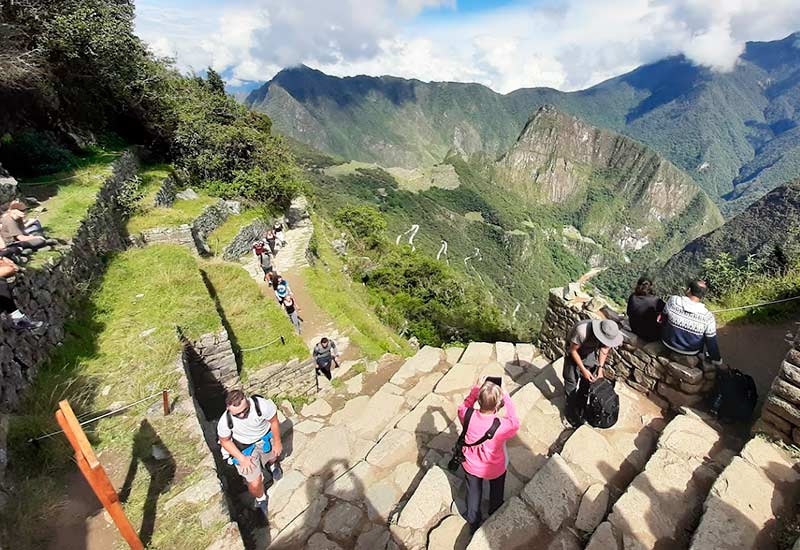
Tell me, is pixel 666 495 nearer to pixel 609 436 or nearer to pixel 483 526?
pixel 609 436

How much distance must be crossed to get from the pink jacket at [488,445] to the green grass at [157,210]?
12832 millimetres

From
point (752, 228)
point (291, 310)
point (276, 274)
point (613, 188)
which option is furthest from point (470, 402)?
point (613, 188)

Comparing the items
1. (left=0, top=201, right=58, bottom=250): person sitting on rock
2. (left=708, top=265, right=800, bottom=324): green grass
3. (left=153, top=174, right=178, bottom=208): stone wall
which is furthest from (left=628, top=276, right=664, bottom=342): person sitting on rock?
(left=153, top=174, right=178, bottom=208): stone wall

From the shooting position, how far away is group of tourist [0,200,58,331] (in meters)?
5.13

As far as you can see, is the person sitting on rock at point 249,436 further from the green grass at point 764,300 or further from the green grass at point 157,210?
the green grass at point 157,210

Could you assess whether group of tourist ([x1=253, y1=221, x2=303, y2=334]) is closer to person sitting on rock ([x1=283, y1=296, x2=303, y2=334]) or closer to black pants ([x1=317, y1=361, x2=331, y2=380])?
person sitting on rock ([x1=283, y1=296, x2=303, y2=334])

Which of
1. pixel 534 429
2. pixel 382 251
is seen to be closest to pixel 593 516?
pixel 534 429

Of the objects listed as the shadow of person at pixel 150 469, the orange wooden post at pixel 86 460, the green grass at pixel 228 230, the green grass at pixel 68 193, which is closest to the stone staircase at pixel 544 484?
the shadow of person at pixel 150 469

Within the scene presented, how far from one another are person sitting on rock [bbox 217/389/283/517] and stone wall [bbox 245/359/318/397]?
12.7ft

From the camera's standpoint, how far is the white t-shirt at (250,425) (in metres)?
4.22

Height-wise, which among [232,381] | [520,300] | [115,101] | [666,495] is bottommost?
[520,300]

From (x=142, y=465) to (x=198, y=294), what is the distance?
179 inches

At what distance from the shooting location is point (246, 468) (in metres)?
4.30

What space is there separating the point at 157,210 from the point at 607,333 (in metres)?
15.2
